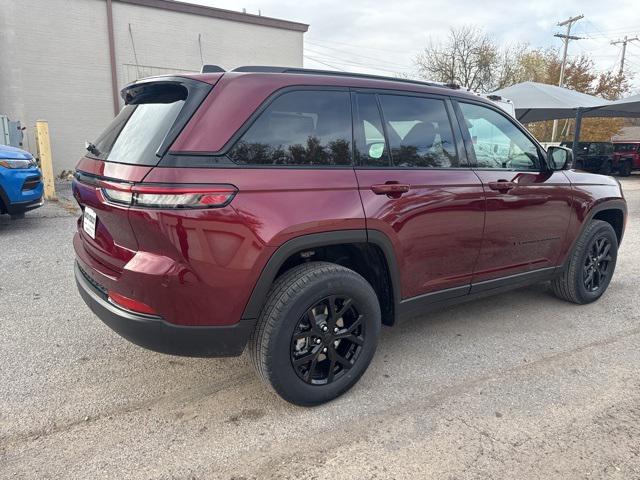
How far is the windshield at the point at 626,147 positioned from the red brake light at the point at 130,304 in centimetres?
2351

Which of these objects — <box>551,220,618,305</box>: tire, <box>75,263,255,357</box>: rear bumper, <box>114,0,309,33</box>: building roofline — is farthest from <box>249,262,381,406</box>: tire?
<box>114,0,309,33</box>: building roofline

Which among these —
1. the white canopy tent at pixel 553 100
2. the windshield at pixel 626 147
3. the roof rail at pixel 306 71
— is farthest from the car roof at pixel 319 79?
the windshield at pixel 626 147

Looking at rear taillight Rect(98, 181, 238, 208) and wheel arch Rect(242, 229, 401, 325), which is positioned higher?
rear taillight Rect(98, 181, 238, 208)

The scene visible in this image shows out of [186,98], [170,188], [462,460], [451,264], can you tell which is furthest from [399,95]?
[462,460]

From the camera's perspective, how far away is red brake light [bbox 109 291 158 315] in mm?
2268

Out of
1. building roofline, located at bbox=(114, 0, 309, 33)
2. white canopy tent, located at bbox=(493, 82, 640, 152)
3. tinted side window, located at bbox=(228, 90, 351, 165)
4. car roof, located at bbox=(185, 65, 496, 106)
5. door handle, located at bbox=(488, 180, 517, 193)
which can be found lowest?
door handle, located at bbox=(488, 180, 517, 193)

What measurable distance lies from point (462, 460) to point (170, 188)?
6.20 feet

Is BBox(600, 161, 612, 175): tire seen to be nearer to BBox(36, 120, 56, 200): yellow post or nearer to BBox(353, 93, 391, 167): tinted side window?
BBox(36, 120, 56, 200): yellow post

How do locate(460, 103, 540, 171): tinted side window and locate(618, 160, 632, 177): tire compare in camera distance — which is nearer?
locate(460, 103, 540, 171): tinted side window

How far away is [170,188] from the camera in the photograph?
212cm

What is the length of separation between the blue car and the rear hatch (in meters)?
4.40

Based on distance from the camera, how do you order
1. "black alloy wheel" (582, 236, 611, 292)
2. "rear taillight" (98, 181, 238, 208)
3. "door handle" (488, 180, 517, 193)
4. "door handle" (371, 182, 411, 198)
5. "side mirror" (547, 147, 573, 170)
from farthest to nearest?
"black alloy wheel" (582, 236, 611, 292), "side mirror" (547, 147, 573, 170), "door handle" (488, 180, 517, 193), "door handle" (371, 182, 411, 198), "rear taillight" (98, 181, 238, 208)

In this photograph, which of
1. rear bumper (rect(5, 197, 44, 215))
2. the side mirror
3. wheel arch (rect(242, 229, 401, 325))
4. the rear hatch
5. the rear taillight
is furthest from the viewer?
rear bumper (rect(5, 197, 44, 215))

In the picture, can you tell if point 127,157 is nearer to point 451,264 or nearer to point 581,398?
point 451,264
